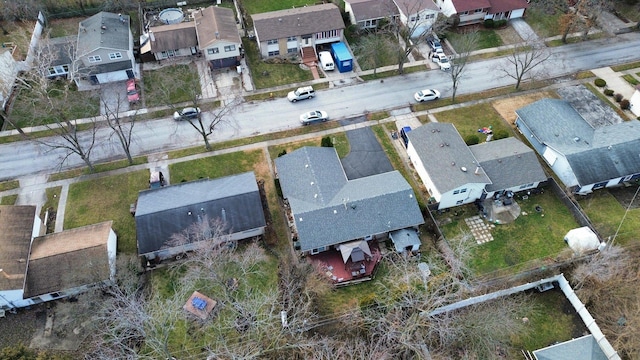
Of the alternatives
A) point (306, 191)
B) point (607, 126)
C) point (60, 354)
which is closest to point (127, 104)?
point (306, 191)

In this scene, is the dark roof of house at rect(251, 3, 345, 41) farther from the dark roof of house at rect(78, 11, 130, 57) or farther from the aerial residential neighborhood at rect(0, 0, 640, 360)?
the dark roof of house at rect(78, 11, 130, 57)

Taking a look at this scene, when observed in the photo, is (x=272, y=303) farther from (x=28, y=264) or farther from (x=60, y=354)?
(x=28, y=264)

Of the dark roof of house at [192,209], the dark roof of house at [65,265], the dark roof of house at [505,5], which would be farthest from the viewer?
the dark roof of house at [505,5]

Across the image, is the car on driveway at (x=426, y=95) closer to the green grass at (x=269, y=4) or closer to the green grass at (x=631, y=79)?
the green grass at (x=631, y=79)

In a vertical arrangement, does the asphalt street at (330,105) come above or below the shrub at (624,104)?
above

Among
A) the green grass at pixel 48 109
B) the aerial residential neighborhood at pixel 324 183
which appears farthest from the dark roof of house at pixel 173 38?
the green grass at pixel 48 109

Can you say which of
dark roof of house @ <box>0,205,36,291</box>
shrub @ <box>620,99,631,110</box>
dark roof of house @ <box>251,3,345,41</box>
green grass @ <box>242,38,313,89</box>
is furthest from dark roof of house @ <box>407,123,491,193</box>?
dark roof of house @ <box>0,205,36,291</box>
